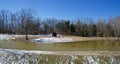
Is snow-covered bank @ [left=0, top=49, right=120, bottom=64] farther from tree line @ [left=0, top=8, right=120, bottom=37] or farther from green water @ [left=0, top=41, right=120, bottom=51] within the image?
tree line @ [left=0, top=8, right=120, bottom=37]

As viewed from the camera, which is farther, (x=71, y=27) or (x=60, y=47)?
(x=71, y=27)

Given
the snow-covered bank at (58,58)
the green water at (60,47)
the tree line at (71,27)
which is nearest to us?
the snow-covered bank at (58,58)

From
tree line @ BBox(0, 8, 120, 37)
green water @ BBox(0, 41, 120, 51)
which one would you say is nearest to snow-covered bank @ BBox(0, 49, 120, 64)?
green water @ BBox(0, 41, 120, 51)

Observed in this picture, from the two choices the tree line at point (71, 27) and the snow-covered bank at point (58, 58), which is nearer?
the snow-covered bank at point (58, 58)

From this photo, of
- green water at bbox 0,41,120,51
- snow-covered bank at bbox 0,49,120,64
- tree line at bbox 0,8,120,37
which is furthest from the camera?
tree line at bbox 0,8,120,37

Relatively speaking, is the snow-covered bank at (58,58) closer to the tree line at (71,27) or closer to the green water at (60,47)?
the green water at (60,47)

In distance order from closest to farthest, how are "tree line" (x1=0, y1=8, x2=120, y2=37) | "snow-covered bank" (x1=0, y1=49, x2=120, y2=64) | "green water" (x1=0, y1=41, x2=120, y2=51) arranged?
"snow-covered bank" (x1=0, y1=49, x2=120, y2=64)
"green water" (x1=0, y1=41, x2=120, y2=51)
"tree line" (x1=0, y1=8, x2=120, y2=37)

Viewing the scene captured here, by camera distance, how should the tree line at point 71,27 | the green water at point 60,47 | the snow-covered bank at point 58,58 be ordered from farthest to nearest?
the tree line at point 71,27 < the green water at point 60,47 < the snow-covered bank at point 58,58

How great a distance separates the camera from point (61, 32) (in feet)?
197

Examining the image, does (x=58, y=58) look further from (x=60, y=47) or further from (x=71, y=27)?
(x=71, y=27)

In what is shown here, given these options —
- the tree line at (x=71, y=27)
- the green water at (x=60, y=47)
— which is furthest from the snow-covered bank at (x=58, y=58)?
the tree line at (x=71, y=27)

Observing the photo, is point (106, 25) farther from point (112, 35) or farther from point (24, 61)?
point (24, 61)

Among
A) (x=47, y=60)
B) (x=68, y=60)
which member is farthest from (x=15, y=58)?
(x=68, y=60)

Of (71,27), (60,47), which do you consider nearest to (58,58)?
(60,47)
